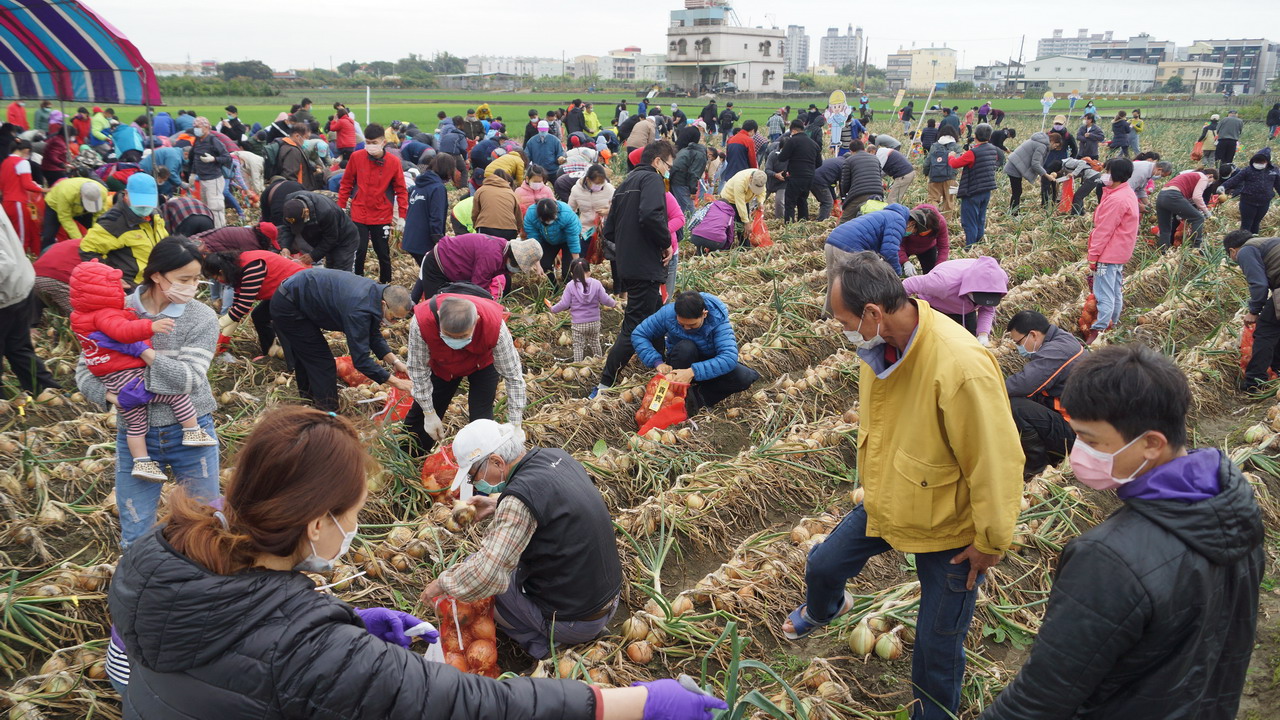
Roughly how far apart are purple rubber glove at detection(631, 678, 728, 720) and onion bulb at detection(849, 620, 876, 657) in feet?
4.97

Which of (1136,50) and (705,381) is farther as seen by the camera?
(1136,50)

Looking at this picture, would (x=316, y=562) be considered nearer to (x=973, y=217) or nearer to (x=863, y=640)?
(x=863, y=640)

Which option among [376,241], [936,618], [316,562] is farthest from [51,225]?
[936,618]

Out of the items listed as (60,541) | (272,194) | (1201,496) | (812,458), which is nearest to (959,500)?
(1201,496)

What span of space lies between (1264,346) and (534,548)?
5597 mm

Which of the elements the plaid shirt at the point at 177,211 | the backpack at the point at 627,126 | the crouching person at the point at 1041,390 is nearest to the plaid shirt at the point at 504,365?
the crouching person at the point at 1041,390

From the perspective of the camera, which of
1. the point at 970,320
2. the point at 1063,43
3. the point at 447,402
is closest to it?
the point at 447,402

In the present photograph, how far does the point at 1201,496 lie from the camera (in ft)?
4.92

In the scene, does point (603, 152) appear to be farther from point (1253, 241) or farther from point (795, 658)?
point (795, 658)

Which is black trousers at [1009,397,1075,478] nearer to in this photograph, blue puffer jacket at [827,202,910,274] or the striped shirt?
blue puffer jacket at [827,202,910,274]

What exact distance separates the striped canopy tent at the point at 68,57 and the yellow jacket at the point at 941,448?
6118 millimetres

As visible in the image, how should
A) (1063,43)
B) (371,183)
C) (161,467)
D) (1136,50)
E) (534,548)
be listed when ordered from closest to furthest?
1. (534,548)
2. (161,467)
3. (371,183)
4. (1136,50)
5. (1063,43)

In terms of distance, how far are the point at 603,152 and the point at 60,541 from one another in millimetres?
9758

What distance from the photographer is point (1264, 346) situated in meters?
5.54
